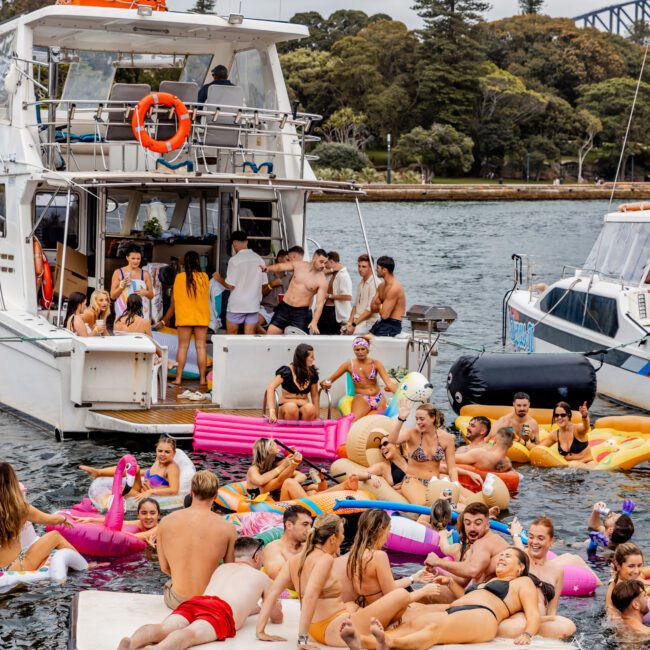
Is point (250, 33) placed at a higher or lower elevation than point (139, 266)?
higher

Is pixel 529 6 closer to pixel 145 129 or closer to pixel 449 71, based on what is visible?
pixel 449 71

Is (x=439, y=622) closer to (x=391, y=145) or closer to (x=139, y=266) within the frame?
(x=139, y=266)

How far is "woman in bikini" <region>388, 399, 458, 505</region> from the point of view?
512 inches

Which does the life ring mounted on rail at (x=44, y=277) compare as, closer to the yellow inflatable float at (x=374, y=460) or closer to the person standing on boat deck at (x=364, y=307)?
the person standing on boat deck at (x=364, y=307)

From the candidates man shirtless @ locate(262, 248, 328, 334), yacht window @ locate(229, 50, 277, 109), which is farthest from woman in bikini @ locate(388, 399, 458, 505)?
yacht window @ locate(229, 50, 277, 109)

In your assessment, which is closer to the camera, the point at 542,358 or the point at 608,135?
the point at 542,358

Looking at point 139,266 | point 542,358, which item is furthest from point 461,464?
point 139,266

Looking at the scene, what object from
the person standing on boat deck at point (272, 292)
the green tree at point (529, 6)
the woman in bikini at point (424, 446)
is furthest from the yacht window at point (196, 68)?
the green tree at point (529, 6)

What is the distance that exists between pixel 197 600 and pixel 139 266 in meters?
8.50

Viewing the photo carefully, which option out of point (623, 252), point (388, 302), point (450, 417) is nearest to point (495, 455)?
point (388, 302)

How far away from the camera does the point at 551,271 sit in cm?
4809

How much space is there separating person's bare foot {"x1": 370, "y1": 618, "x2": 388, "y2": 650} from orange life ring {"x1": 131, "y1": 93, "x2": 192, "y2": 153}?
866 centimetres

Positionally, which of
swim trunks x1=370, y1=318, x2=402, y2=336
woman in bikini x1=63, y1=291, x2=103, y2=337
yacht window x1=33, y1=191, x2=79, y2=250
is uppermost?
yacht window x1=33, y1=191, x2=79, y2=250

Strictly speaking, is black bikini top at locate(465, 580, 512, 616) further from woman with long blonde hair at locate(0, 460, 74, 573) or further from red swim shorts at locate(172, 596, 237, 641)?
woman with long blonde hair at locate(0, 460, 74, 573)
